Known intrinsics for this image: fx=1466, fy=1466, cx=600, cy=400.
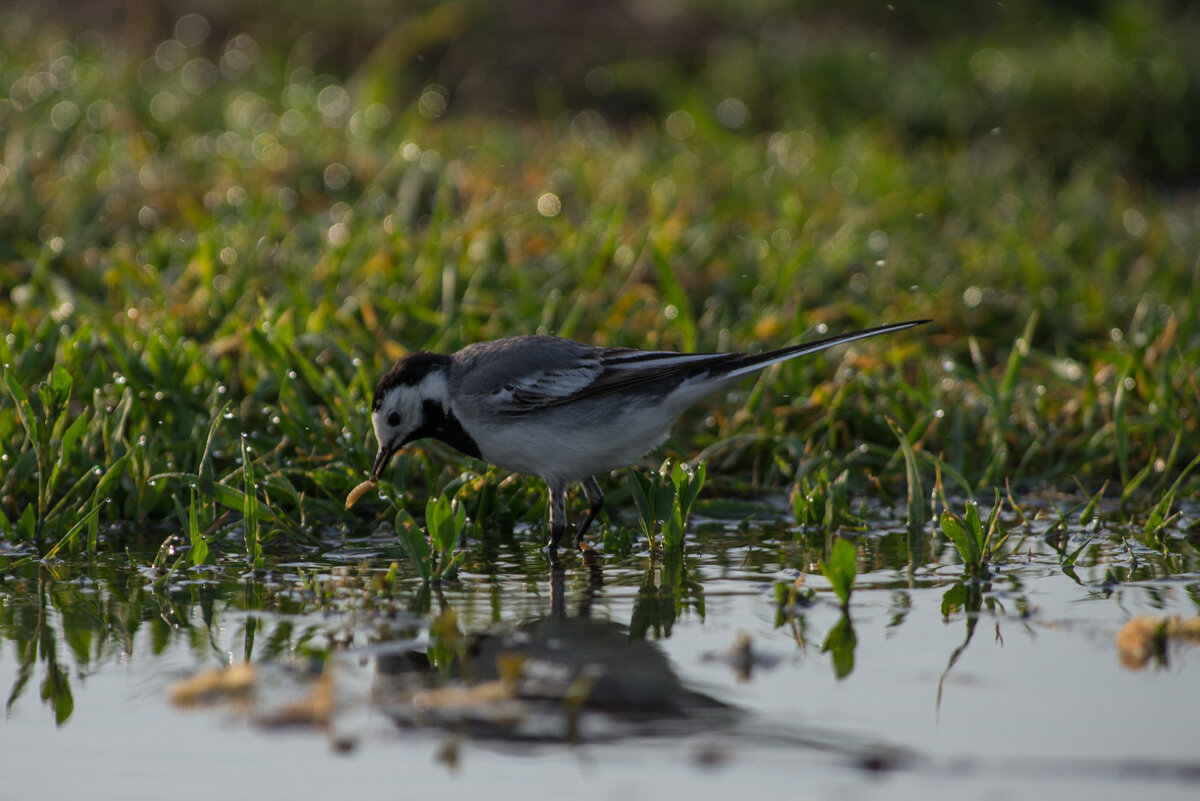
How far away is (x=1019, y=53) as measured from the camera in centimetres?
1327

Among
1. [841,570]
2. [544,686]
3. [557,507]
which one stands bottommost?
[544,686]

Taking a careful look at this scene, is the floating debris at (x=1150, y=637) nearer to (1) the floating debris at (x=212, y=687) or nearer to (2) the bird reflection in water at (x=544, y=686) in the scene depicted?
(2) the bird reflection in water at (x=544, y=686)

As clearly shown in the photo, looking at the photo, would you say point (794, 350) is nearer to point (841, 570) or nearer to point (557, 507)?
point (557, 507)

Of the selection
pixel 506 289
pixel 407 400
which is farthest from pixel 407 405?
pixel 506 289

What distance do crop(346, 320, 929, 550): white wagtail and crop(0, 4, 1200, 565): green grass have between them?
0.27 m

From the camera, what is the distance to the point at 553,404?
5.09 m

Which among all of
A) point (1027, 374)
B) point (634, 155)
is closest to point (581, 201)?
point (634, 155)

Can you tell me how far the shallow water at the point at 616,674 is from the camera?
2975 millimetres

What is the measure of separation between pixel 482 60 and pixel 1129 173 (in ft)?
19.1

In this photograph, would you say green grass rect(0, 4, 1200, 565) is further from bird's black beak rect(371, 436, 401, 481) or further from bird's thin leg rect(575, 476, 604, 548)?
bird's thin leg rect(575, 476, 604, 548)

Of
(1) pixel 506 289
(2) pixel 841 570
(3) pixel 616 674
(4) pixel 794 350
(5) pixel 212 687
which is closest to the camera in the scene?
(5) pixel 212 687

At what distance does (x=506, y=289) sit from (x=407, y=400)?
228cm

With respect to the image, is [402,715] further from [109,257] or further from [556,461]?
[109,257]

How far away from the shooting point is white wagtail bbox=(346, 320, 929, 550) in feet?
16.4
